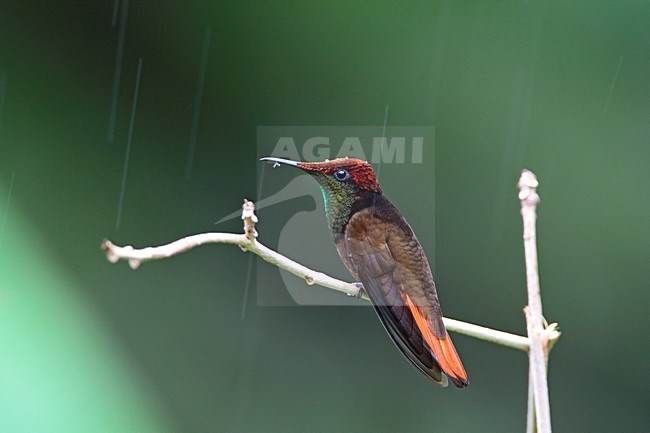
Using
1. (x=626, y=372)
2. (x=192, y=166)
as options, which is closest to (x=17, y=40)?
(x=192, y=166)

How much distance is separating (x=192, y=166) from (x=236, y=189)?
40 cm

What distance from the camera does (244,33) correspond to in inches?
74.3

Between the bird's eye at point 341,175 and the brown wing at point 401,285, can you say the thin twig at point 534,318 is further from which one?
the bird's eye at point 341,175

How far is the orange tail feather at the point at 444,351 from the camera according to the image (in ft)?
2.28

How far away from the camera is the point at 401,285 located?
0.79m

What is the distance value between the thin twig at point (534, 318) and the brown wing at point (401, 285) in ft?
0.54

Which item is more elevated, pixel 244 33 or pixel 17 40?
pixel 244 33

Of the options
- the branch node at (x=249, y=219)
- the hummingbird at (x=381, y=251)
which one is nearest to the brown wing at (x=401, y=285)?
the hummingbird at (x=381, y=251)

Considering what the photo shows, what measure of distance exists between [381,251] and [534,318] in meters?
0.29

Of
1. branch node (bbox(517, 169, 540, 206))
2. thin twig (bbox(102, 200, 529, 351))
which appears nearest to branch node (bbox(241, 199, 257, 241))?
thin twig (bbox(102, 200, 529, 351))

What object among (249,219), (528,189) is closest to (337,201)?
(249,219)

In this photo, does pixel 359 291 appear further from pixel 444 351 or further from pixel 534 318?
pixel 534 318

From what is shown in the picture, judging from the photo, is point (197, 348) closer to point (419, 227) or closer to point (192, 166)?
point (192, 166)

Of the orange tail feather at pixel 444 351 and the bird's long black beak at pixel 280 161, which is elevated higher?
the bird's long black beak at pixel 280 161
